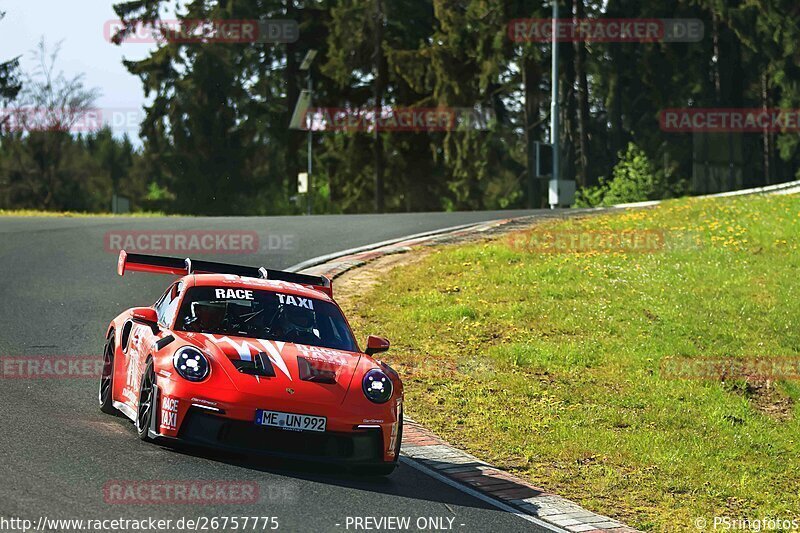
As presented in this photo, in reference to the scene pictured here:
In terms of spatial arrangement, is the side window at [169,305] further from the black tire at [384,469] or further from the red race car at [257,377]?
the black tire at [384,469]

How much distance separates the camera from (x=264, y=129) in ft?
221

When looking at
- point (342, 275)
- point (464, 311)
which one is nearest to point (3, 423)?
point (464, 311)

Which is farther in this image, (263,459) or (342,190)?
(342,190)

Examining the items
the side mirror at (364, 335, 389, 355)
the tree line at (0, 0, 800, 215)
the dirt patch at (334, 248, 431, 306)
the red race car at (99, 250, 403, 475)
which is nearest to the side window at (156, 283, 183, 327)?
the red race car at (99, 250, 403, 475)

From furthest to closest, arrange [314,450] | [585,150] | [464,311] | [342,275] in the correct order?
1. [585,150]
2. [342,275]
3. [464,311]
4. [314,450]

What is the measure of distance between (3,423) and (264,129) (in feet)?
190

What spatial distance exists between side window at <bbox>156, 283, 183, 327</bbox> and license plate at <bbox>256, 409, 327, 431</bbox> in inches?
68.6

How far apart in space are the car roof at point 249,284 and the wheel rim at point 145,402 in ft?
4.01

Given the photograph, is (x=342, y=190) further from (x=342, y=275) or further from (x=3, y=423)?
(x=3, y=423)

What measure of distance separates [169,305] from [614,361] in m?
6.24

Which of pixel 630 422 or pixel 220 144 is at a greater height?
pixel 220 144

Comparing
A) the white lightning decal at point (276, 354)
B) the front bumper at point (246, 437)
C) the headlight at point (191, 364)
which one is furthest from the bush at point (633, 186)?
the front bumper at point (246, 437)

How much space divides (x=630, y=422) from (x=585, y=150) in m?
40.1

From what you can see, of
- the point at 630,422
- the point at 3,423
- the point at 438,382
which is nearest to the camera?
the point at 3,423
